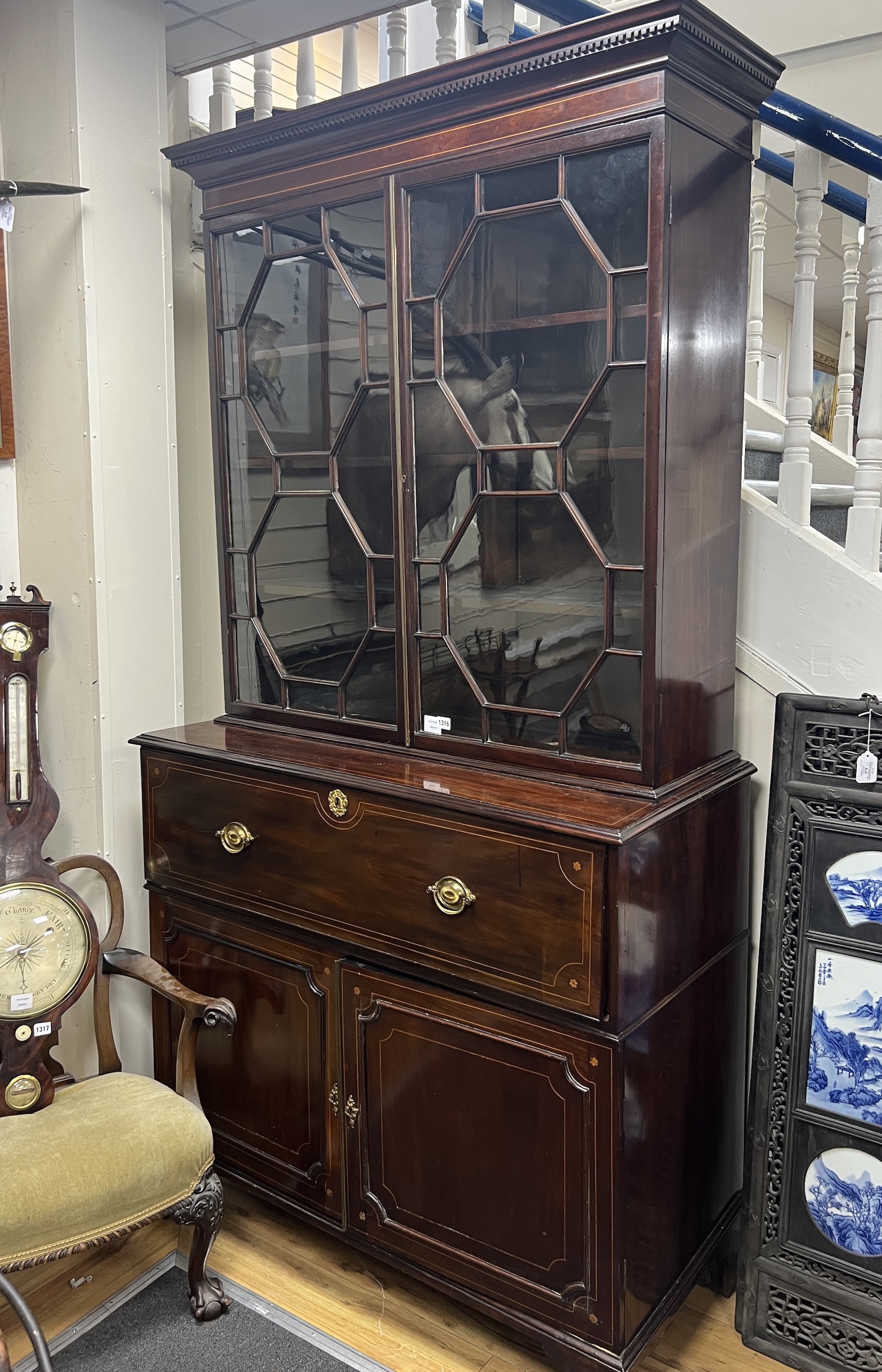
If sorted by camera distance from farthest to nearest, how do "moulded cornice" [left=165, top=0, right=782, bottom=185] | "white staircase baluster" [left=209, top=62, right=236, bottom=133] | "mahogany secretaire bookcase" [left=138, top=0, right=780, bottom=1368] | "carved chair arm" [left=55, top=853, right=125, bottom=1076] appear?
1. "white staircase baluster" [left=209, top=62, right=236, bottom=133]
2. "carved chair arm" [left=55, top=853, right=125, bottom=1076]
3. "mahogany secretaire bookcase" [left=138, top=0, right=780, bottom=1368]
4. "moulded cornice" [left=165, top=0, right=782, bottom=185]

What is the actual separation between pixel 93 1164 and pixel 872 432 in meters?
1.79

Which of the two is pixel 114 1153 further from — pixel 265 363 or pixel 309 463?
pixel 265 363

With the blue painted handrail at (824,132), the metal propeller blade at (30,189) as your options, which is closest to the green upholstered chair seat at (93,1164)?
the metal propeller blade at (30,189)

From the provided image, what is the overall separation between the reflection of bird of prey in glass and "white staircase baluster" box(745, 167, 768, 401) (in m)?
0.90

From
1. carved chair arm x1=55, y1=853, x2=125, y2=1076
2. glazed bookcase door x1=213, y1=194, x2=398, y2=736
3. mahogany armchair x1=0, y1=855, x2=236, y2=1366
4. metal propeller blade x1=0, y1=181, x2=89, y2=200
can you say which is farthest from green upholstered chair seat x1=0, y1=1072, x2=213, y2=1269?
metal propeller blade x1=0, y1=181, x2=89, y2=200

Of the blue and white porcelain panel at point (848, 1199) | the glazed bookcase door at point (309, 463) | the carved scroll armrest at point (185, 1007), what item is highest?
the glazed bookcase door at point (309, 463)

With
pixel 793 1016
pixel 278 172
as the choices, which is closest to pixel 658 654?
pixel 793 1016

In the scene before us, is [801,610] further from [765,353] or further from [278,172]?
[765,353]

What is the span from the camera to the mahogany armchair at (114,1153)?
1673 mm

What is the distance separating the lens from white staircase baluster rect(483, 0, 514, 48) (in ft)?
6.72

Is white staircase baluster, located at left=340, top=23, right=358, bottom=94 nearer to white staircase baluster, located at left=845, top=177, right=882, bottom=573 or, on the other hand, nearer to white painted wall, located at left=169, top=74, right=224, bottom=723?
white painted wall, located at left=169, top=74, right=224, bottom=723

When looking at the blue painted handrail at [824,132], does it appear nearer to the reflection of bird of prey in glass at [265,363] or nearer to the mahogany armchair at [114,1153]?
the reflection of bird of prey in glass at [265,363]

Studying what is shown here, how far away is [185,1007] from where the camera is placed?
1944 millimetres

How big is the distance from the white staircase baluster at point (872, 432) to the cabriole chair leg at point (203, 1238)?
1545 millimetres
